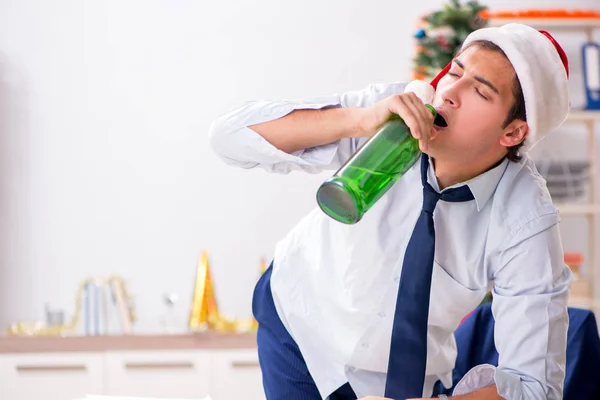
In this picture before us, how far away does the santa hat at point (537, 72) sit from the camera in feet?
4.70

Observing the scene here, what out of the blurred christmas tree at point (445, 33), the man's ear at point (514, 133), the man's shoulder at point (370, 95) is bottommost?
the man's ear at point (514, 133)

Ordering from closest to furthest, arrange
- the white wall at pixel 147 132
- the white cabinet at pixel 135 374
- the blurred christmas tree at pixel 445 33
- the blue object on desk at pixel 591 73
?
the blurred christmas tree at pixel 445 33, the white cabinet at pixel 135 374, the blue object on desk at pixel 591 73, the white wall at pixel 147 132

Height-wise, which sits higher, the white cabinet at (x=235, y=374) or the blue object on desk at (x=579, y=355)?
the blue object on desk at (x=579, y=355)

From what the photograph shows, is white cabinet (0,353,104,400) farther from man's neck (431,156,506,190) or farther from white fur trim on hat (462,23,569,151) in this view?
white fur trim on hat (462,23,569,151)

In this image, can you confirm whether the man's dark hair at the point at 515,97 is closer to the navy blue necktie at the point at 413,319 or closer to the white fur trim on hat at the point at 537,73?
the white fur trim on hat at the point at 537,73

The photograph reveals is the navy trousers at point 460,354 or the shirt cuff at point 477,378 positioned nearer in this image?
the shirt cuff at point 477,378

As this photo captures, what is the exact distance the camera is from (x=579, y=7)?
3.95 metres

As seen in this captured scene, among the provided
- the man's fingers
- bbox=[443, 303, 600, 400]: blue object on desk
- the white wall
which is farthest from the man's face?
the white wall

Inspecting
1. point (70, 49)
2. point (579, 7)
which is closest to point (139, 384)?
point (70, 49)

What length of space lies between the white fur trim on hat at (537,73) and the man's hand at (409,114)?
0.26 metres

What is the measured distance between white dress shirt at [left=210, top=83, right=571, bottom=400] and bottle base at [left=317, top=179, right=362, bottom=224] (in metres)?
0.32

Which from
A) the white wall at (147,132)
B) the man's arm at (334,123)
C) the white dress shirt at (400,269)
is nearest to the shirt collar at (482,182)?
the white dress shirt at (400,269)

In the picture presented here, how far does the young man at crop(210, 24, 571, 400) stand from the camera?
143cm

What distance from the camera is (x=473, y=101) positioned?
4.76ft
